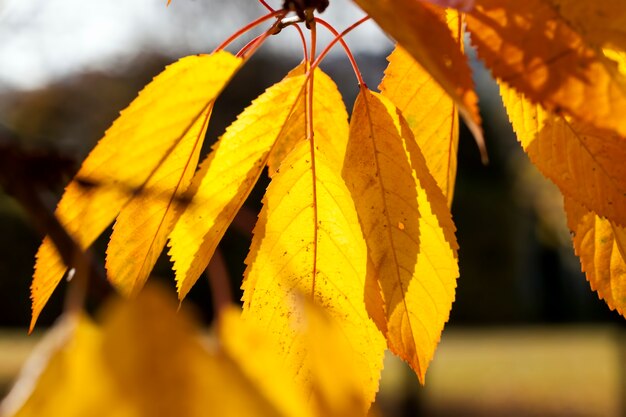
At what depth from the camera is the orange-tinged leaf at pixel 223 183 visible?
1.64 feet

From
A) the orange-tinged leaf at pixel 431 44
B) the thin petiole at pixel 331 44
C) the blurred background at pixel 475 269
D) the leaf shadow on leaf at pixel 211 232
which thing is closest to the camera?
the orange-tinged leaf at pixel 431 44

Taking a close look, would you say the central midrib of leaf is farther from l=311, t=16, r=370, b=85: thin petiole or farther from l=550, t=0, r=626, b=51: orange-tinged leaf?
l=550, t=0, r=626, b=51: orange-tinged leaf

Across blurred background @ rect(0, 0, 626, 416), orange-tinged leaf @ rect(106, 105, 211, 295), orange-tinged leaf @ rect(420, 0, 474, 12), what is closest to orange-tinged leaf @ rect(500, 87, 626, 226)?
orange-tinged leaf @ rect(420, 0, 474, 12)

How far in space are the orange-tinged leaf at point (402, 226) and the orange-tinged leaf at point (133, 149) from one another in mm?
127

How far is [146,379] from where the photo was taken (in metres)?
0.25

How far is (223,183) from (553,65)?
0.21m

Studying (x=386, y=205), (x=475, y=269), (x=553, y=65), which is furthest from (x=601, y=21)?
(x=475, y=269)

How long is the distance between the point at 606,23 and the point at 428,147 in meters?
0.23

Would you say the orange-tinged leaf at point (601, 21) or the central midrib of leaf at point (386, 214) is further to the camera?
the central midrib of leaf at point (386, 214)

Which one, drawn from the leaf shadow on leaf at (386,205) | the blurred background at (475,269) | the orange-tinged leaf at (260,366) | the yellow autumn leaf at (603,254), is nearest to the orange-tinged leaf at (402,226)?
the leaf shadow on leaf at (386,205)

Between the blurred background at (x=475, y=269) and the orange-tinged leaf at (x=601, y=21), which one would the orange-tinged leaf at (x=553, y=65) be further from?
the blurred background at (x=475, y=269)

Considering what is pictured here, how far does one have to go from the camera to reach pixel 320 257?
0.56 metres

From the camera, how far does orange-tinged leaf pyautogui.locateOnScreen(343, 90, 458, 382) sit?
551 mm

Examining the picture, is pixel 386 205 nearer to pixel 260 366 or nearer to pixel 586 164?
pixel 586 164
